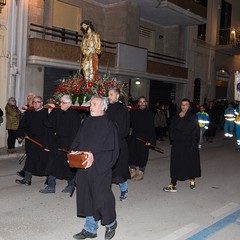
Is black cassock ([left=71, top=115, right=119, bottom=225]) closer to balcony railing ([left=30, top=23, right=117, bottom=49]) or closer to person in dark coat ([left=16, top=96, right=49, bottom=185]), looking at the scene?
person in dark coat ([left=16, top=96, right=49, bottom=185])

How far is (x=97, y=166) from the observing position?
4.67 m

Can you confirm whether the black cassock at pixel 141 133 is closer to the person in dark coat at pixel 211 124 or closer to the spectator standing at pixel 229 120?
the person in dark coat at pixel 211 124

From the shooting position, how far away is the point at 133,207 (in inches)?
255

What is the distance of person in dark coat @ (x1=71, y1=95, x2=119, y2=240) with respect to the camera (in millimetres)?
4672

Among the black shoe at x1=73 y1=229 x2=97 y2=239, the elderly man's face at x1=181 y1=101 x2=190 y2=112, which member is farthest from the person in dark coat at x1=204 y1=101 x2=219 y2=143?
the black shoe at x1=73 y1=229 x2=97 y2=239

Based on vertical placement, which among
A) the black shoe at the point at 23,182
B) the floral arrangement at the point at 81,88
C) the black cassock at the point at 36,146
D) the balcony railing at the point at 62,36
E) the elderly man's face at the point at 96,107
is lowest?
the black shoe at the point at 23,182

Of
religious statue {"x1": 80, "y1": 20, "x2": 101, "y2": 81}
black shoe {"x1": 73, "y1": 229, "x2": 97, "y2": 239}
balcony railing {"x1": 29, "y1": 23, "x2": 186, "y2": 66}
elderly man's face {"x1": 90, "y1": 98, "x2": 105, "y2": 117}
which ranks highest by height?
balcony railing {"x1": 29, "y1": 23, "x2": 186, "y2": 66}

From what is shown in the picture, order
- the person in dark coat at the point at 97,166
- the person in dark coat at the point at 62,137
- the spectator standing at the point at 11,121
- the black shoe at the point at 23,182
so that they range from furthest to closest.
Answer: the spectator standing at the point at 11,121, the black shoe at the point at 23,182, the person in dark coat at the point at 62,137, the person in dark coat at the point at 97,166

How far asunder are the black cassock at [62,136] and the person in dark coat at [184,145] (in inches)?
76.5

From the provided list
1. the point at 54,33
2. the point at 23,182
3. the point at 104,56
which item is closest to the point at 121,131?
the point at 23,182

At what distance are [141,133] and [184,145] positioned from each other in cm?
121

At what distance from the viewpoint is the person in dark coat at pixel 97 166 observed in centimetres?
467

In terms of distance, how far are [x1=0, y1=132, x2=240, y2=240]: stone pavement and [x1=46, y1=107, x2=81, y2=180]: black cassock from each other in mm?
454

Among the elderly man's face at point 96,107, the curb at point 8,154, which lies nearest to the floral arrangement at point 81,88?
the curb at point 8,154
